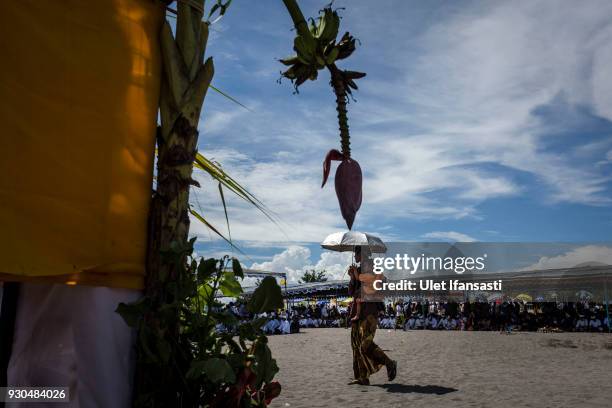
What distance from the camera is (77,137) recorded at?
7.06 ft

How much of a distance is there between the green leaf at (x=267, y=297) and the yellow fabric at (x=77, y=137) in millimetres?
513

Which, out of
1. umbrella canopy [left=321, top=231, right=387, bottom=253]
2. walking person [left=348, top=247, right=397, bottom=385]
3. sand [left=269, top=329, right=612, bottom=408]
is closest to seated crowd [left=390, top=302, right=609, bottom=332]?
sand [left=269, top=329, right=612, bottom=408]

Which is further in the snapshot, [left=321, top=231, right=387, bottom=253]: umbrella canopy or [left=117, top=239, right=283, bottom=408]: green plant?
[left=321, top=231, right=387, bottom=253]: umbrella canopy

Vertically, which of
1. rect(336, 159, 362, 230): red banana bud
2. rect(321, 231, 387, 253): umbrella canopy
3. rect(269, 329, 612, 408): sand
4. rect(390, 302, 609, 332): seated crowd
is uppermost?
rect(321, 231, 387, 253): umbrella canopy

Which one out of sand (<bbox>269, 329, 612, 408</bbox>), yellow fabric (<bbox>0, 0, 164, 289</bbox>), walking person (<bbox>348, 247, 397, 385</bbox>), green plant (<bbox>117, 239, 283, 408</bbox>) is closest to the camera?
yellow fabric (<bbox>0, 0, 164, 289</bbox>)

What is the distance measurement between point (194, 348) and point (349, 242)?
7.55 m

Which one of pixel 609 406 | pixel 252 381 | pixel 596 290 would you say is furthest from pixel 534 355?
pixel 252 381

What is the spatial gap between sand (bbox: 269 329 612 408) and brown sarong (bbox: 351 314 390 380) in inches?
10.1

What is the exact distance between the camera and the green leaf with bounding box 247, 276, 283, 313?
229 cm

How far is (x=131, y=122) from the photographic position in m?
2.32

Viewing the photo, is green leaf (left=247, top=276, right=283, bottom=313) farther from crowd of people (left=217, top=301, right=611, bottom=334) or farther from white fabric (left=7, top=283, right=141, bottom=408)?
crowd of people (left=217, top=301, right=611, bottom=334)

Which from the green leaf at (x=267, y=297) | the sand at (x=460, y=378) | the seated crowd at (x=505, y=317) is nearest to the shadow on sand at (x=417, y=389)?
the sand at (x=460, y=378)

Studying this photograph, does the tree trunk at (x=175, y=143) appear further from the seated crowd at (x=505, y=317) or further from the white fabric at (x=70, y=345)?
the seated crowd at (x=505, y=317)

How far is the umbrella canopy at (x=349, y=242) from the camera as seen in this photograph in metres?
9.97
